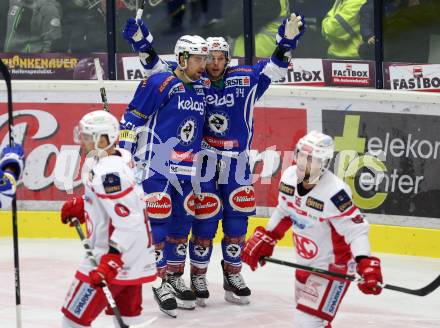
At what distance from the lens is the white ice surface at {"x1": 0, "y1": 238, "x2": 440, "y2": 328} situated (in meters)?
7.26

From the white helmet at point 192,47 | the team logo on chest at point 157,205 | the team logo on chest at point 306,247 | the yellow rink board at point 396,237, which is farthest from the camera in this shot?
the yellow rink board at point 396,237

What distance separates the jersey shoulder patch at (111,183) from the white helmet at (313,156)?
2.90ft

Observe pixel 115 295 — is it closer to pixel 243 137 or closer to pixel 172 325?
pixel 172 325

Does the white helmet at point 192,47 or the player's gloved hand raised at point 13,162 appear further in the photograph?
the white helmet at point 192,47

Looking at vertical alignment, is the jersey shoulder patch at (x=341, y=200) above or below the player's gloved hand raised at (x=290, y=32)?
below

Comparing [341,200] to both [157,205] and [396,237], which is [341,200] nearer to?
[157,205]

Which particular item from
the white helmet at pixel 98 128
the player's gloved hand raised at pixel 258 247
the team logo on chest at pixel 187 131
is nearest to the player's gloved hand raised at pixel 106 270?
the white helmet at pixel 98 128

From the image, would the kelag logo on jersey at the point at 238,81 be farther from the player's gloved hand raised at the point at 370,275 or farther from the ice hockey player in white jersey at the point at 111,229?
the player's gloved hand raised at the point at 370,275

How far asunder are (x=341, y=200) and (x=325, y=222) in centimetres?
14

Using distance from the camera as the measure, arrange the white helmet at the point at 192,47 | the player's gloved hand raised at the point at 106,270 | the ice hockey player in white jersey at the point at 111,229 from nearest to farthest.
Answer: the player's gloved hand raised at the point at 106,270, the ice hockey player in white jersey at the point at 111,229, the white helmet at the point at 192,47

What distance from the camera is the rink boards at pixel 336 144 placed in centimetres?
896

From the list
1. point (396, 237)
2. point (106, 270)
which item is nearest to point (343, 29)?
point (396, 237)

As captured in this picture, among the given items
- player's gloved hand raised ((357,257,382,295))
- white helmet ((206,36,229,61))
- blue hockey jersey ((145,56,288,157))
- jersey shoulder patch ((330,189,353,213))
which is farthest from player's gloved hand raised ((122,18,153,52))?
player's gloved hand raised ((357,257,382,295))

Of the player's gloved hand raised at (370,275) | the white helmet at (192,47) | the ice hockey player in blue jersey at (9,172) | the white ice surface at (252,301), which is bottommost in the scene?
the white ice surface at (252,301)
